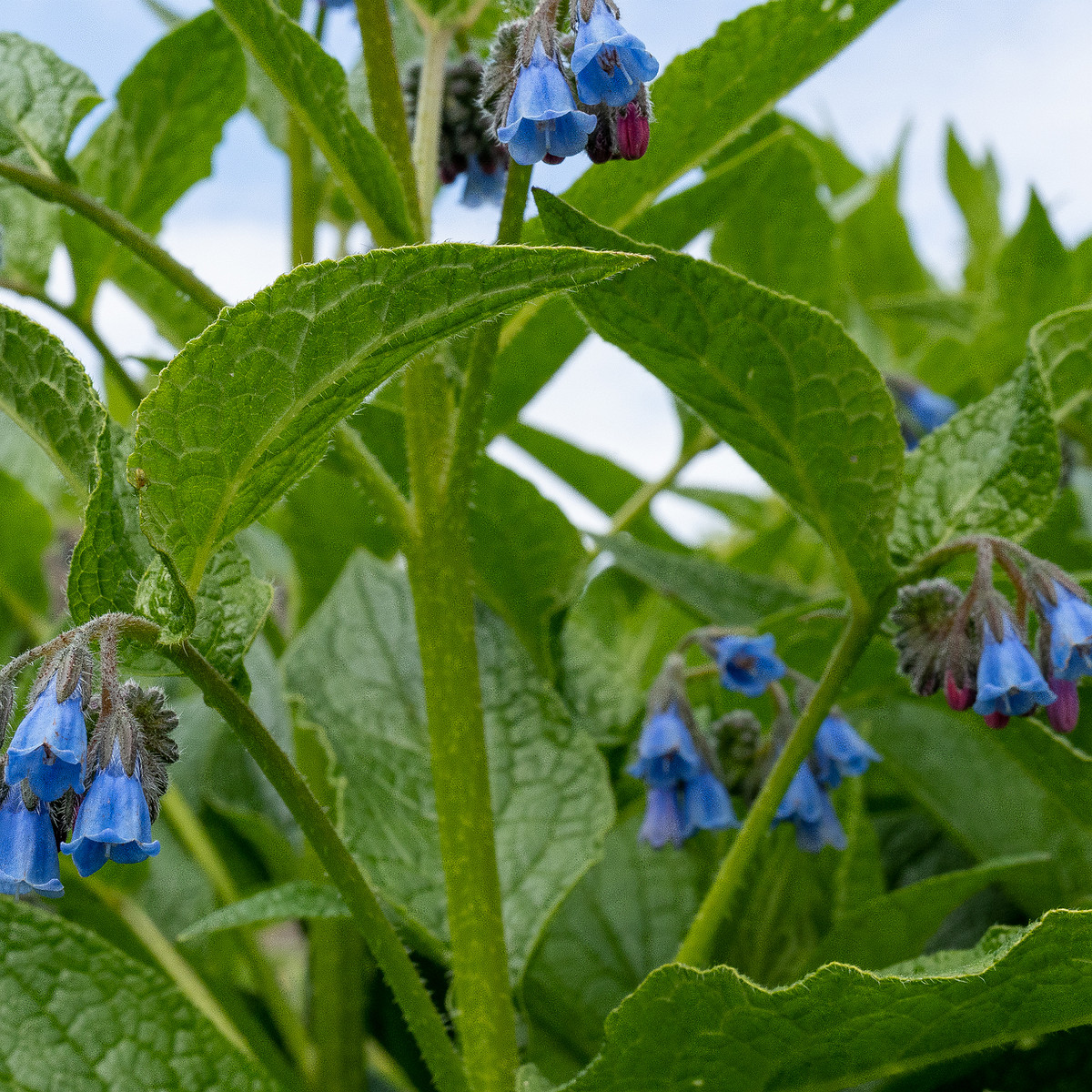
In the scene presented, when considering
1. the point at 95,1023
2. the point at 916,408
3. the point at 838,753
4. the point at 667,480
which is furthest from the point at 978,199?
the point at 95,1023

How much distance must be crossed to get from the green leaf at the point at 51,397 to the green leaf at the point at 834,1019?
1.46ft

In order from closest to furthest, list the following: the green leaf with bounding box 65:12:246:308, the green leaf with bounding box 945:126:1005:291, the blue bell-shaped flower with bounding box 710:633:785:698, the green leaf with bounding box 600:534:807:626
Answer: the blue bell-shaped flower with bounding box 710:633:785:698 < the green leaf with bounding box 65:12:246:308 < the green leaf with bounding box 600:534:807:626 < the green leaf with bounding box 945:126:1005:291

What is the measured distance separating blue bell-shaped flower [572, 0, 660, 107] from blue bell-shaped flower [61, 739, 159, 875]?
1.51ft

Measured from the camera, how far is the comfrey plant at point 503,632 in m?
0.71

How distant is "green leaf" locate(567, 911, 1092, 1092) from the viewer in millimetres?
719

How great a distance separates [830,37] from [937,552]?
368 millimetres

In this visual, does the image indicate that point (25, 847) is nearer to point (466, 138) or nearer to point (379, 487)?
point (379, 487)

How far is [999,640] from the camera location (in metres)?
0.88

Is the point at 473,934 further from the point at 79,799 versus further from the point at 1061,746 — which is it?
the point at 1061,746

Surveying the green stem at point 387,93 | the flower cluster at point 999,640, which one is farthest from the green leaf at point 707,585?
the green stem at point 387,93

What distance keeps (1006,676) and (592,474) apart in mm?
955

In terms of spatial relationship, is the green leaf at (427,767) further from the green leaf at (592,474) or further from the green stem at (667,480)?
the green leaf at (592,474)

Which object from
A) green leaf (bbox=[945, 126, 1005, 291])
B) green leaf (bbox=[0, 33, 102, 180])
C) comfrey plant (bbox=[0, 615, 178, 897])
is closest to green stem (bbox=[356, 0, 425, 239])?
green leaf (bbox=[0, 33, 102, 180])

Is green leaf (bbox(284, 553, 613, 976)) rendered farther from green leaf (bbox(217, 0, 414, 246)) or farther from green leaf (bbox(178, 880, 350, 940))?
green leaf (bbox(217, 0, 414, 246))
